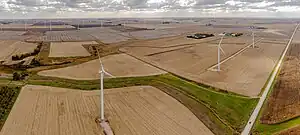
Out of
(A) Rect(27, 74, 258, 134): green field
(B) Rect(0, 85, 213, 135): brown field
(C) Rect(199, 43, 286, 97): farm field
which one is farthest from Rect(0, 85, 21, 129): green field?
(C) Rect(199, 43, 286, 97): farm field

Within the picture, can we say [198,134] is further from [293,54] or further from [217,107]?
[293,54]

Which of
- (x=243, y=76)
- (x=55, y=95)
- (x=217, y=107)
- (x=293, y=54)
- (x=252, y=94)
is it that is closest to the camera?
(x=217, y=107)

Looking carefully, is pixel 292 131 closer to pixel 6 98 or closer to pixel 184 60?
pixel 6 98

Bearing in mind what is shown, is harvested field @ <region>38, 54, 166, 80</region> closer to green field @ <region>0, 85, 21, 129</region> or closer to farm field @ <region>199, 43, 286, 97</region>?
green field @ <region>0, 85, 21, 129</region>

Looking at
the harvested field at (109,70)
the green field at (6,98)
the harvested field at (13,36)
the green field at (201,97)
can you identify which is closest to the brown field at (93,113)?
the green field at (6,98)

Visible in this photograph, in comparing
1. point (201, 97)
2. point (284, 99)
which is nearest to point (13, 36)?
point (201, 97)

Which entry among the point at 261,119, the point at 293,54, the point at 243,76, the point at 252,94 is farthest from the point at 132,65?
the point at 293,54

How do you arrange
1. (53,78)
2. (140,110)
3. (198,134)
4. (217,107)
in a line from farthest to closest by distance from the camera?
(53,78), (217,107), (140,110), (198,134)
